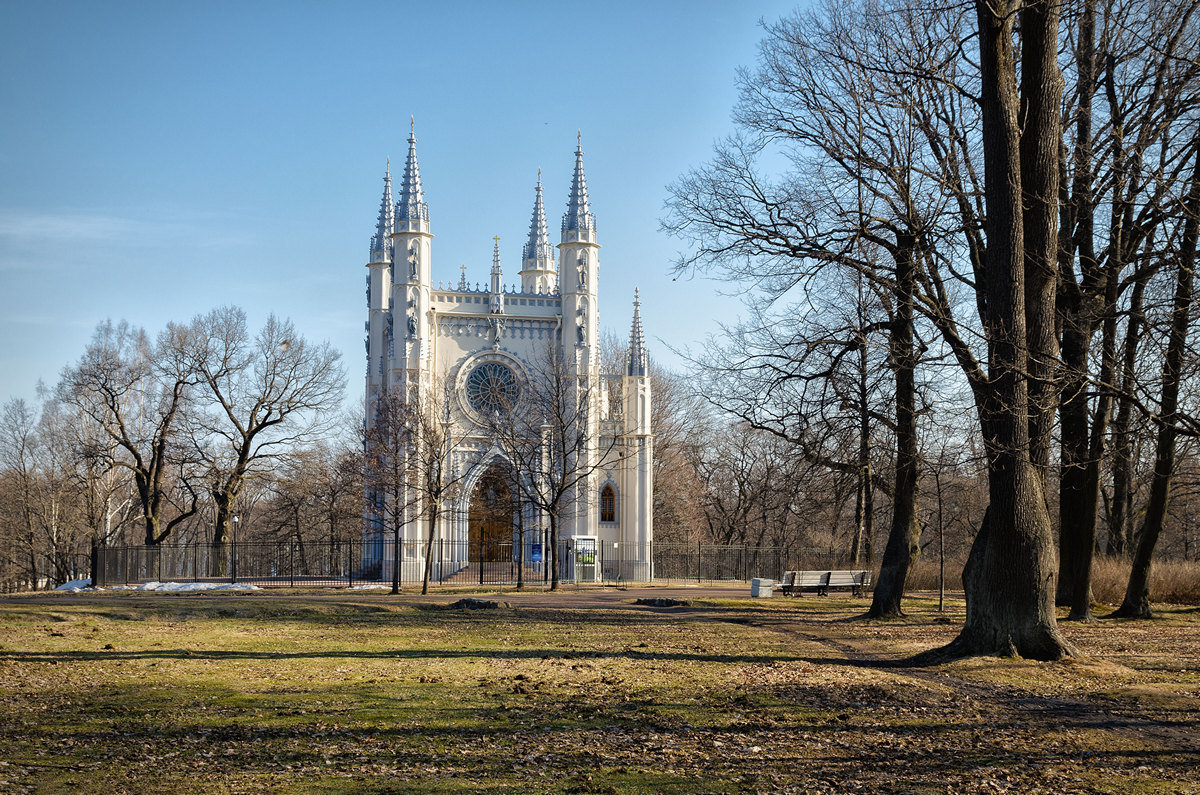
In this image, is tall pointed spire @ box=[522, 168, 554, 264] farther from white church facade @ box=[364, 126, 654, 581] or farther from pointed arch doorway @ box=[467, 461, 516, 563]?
pointed arch doorway @ box=[467, 461, 516, 563]

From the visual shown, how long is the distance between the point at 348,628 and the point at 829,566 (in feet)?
97.0

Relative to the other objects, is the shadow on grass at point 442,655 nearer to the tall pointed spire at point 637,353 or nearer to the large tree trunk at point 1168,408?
the large tree trunk at point 1168,408

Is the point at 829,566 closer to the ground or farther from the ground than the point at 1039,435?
closer to the ground

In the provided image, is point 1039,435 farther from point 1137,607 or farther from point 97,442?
point 97,442

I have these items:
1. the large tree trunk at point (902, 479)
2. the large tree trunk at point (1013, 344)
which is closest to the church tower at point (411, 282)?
the large tree trunk at point (902, 479)

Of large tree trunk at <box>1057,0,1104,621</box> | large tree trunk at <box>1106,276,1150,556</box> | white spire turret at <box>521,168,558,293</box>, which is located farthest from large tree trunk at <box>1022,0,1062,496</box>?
white spire turret at <box>521,168,558,293</box>

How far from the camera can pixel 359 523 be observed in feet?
192

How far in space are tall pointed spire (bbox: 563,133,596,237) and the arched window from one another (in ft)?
40.0

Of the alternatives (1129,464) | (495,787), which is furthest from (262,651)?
(1129,464)

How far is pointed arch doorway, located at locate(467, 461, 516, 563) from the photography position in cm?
4628

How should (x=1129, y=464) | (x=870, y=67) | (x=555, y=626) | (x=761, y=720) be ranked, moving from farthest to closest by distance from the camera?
(x=1129, y=464) → (x=555, y=626) → (x=870, y=67) → (x=761, y=720)

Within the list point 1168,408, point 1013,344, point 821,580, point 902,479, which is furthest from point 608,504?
point 1013,344

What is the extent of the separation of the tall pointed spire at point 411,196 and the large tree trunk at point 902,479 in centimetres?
3098

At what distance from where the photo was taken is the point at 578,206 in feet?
164
